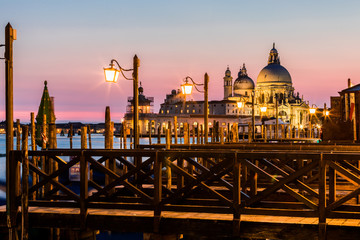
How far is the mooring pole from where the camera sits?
8359 millimetres

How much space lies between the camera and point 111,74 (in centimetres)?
1252

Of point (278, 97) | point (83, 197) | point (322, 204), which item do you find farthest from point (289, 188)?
point (278, 97)

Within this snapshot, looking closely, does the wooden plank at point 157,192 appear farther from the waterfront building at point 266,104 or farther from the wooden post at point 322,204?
the waterfront building at point 266,104

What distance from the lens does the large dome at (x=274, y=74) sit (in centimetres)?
15012

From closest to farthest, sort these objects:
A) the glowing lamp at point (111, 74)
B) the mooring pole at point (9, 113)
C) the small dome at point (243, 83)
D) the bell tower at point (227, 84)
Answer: the mooring pole at point (9, 113) → the glowing lamp at point (111, 74) → the small dome at point (243, 83) → the bell tower at point (227, 84)

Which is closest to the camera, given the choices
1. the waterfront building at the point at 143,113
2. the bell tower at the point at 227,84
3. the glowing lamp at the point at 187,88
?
the glowing lamp at the point at 187,88

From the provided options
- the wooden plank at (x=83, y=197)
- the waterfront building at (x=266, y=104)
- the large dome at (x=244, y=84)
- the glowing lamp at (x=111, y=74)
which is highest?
the large dome at (x=244, y=84)

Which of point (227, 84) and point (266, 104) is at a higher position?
point (227, 84)

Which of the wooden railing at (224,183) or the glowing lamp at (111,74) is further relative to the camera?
the glowing lamp at (111,74)

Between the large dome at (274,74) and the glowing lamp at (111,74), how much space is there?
141 meters

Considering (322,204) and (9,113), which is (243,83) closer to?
(9,113)

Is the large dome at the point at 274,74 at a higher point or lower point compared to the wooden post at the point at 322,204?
higher

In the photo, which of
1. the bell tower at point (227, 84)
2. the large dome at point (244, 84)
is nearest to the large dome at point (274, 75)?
the large dome at point (244, 84)

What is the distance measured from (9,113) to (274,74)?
481ft
